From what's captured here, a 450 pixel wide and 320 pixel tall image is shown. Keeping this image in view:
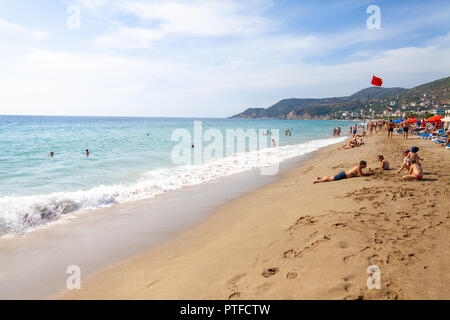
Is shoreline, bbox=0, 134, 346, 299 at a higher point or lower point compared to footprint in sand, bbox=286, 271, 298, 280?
lower

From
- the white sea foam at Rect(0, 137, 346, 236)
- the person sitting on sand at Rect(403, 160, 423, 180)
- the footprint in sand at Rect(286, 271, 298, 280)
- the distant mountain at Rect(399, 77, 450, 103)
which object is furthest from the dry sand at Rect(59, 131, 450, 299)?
the distant mountain at Rect(399, 77, 450, 103)

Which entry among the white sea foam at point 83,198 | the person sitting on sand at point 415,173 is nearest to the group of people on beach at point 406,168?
the person sitting on sand at point 415,173

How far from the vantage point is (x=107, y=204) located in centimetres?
849

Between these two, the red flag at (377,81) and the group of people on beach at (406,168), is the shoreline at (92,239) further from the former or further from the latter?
the red flag at (377,81)

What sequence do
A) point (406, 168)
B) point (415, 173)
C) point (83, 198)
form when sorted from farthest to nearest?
point (406, 168) < point (83, 198) < point (415, 173)

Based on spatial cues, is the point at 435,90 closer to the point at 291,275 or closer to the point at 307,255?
the point at 307,255

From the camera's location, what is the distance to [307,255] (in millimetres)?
3922

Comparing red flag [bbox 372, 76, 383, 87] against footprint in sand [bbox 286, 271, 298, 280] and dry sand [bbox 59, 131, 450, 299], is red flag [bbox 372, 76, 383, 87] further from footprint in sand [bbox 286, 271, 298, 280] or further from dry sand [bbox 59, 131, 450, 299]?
footprint in sand [bbox 286, 271, 298, 280]

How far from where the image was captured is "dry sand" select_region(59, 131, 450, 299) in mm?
3129

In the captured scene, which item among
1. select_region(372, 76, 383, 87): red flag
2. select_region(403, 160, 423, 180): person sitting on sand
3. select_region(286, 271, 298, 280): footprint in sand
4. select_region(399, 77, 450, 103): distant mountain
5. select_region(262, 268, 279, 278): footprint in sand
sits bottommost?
select_region(262, 268, 279, 278): footprint in sand

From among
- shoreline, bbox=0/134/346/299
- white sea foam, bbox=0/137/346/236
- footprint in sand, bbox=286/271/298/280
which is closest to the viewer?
footprint in sand, bbox=286/271/298/280

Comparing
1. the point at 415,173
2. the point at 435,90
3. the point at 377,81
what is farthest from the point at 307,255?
the point at 435,90
